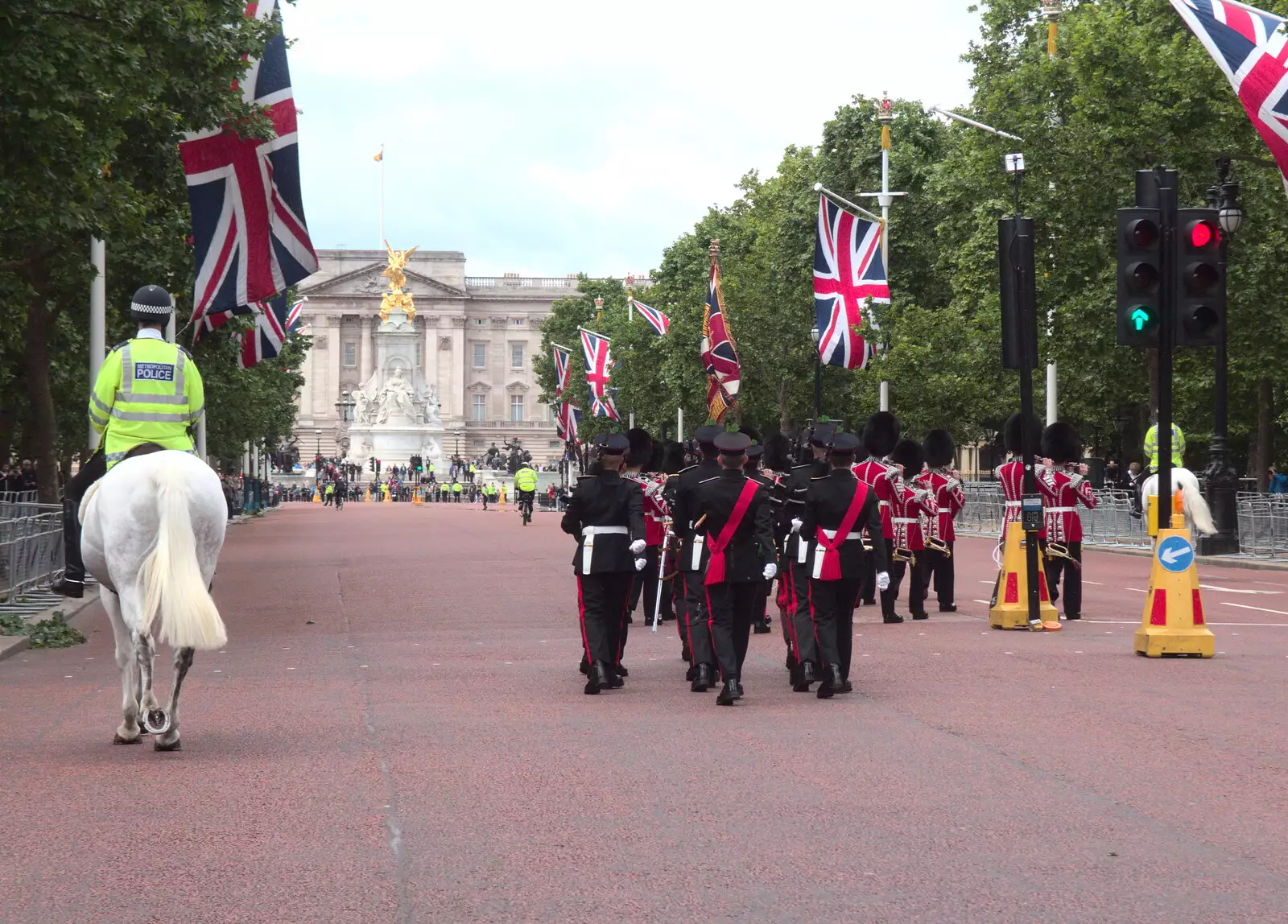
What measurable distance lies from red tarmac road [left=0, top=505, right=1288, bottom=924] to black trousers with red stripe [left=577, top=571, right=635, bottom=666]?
0.43 metres

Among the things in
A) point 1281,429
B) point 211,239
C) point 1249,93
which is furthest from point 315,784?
point 1281,429

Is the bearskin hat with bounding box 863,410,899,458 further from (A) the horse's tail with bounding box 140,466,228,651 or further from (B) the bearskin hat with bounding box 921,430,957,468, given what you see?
(A) the horse's tail with bounding box 140,466,228,651

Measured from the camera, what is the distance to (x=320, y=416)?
523ft

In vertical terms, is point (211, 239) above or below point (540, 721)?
above

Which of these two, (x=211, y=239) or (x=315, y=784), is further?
(x=211, y=239)

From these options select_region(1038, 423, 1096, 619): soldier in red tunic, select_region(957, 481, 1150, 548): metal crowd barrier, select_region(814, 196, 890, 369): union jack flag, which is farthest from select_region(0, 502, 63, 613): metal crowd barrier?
select_region(814, 196, 890, 369): union jack flag

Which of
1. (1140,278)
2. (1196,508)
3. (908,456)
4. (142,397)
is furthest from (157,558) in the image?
(1196,508)

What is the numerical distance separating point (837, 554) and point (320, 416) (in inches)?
5874

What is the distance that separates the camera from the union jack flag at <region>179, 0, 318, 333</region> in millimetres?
21125

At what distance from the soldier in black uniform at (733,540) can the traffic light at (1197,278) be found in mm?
4273

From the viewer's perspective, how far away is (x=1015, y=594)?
18.1 meters

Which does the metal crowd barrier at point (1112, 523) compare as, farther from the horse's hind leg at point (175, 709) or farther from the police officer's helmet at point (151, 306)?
the horse's hind leg at point (175, 709)

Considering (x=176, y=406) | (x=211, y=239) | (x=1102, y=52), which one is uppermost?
(x=1102, y=52)

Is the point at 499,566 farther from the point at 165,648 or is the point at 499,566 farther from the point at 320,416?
the point at 320,416
